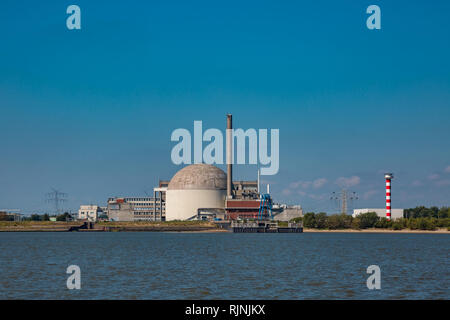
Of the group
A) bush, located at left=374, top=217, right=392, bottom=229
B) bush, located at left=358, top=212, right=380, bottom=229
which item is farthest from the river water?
bush, located at left=358, top=212, right=380, bottom=229

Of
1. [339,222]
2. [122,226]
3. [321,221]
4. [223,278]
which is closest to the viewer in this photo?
[223,278]

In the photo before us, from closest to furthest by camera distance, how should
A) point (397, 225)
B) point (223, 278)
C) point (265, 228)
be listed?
point (223, 278) < point (265, 228) < point (397, 225)

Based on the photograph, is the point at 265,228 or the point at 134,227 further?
the point at 134,227

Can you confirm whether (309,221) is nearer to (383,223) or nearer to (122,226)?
(383,223)

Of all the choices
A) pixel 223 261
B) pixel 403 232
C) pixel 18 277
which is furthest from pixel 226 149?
pixel 18 277

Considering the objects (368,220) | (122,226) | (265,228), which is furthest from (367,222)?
(122,226)

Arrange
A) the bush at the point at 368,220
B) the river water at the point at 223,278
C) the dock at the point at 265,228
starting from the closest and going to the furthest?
the river water at the point at 223,278, the dock at the point at 265,228, the bush at the point at 368,220

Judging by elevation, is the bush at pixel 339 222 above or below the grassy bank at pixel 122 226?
above

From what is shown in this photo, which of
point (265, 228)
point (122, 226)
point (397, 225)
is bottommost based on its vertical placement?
point (122, 226)

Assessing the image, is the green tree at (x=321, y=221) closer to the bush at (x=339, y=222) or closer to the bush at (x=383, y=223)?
the bush at (x=339, y=222)

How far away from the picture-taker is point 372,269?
5388 centimetres

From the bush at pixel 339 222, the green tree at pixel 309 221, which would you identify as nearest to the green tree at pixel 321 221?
the green tree at pixel 309 221

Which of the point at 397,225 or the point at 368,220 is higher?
the point at 368,220
